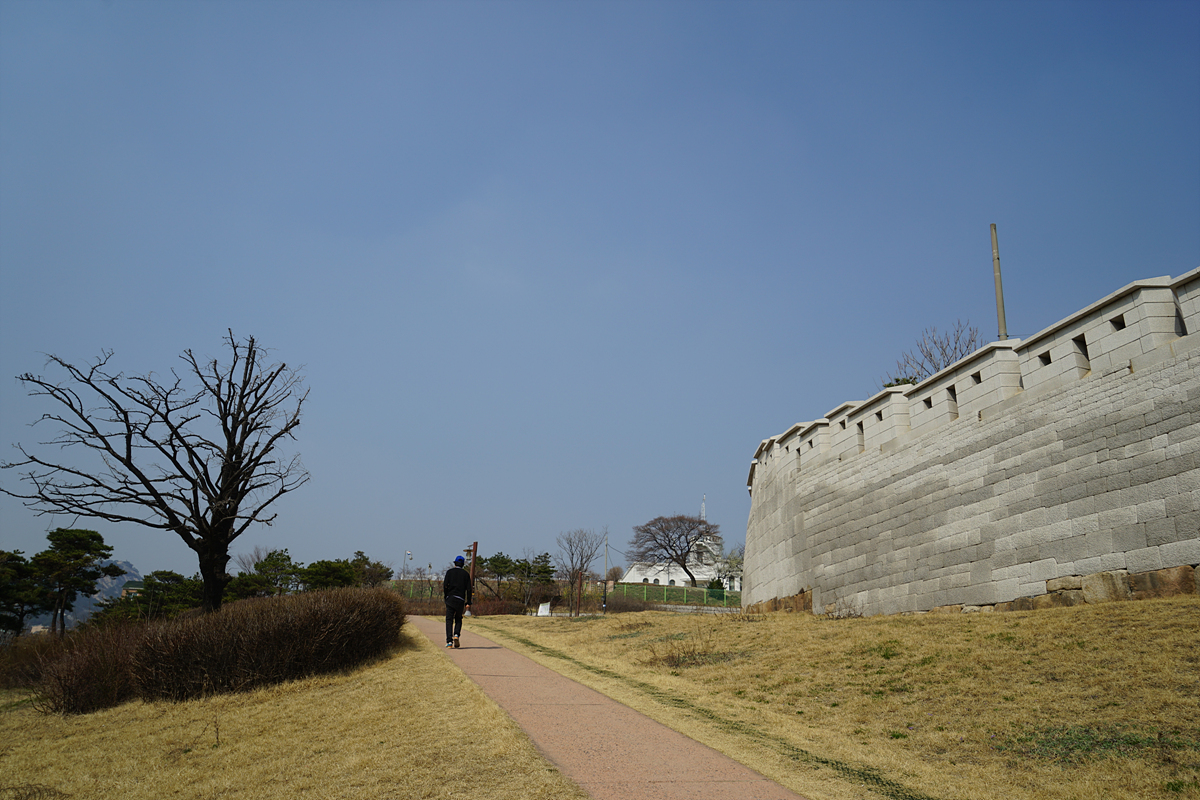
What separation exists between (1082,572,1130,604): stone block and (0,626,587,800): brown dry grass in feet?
26.8

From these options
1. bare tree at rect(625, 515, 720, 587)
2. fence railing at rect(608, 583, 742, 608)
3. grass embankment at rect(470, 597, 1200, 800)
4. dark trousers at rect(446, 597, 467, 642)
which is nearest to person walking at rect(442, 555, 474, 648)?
dark trousers at rect(446, 597, 467, 642)

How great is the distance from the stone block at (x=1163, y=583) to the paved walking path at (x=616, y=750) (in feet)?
22.0

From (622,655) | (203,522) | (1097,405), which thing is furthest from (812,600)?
(203,522)

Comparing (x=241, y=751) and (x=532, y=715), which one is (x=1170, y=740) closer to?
(x=532, y=715)

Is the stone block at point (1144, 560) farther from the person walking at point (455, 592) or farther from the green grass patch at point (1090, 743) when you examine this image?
the person walking at point (455, 592)

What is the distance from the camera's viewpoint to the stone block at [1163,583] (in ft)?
28.0

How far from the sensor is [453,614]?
13516 millimetres

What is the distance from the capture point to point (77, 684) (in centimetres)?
1166

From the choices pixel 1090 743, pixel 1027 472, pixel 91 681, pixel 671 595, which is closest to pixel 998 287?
pixel 1027 472

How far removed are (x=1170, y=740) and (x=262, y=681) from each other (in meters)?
11.9

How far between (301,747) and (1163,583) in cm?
1047

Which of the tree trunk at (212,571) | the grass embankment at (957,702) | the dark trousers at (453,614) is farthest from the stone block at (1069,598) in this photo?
the tree trunk at (212,571)

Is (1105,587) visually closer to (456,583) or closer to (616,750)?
(616,750)

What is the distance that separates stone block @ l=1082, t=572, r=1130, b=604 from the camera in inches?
364
